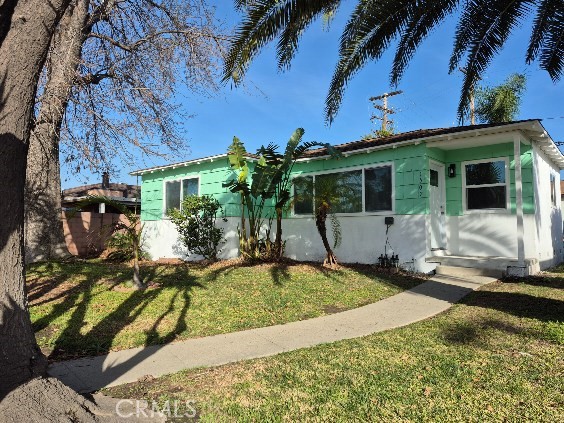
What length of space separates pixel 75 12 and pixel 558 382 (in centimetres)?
1325

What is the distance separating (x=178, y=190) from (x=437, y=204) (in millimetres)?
9141

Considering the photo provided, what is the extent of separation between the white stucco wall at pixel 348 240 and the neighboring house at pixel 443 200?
3 cm

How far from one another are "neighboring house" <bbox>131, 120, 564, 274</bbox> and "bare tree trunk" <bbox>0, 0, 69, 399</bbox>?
956 centimetres

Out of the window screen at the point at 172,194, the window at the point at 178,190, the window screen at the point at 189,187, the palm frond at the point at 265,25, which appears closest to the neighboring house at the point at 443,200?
the window screen at the point at 189,187

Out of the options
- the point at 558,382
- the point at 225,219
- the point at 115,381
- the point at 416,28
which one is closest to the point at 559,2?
the point at 416,28

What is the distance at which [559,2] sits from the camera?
653 centimetres

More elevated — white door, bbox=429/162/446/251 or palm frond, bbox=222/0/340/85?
palm frond, bbox=222/0/340/85

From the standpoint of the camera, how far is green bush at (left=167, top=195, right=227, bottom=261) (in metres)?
13.3

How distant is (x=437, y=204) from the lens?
1191cm

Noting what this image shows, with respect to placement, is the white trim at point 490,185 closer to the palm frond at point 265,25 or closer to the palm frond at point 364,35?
the palm frond at point 364,35

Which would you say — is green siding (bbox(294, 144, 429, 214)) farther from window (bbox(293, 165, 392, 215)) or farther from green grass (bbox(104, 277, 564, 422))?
green grass (bbox(104, 277, 564, 422))

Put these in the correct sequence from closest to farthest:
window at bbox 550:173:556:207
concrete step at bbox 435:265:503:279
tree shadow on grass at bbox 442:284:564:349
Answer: tree shadow on grass at bbox 442:284:564:349 → concrete step at bbox 435:265:503:279 → window at bbox 550:173:556:207

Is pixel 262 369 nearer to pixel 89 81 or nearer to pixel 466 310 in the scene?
pixel 466 310

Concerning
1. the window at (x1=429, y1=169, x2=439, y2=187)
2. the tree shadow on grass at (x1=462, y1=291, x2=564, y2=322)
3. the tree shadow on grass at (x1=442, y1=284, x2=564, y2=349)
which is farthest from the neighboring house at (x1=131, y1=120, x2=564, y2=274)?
the tree shadow on grass at (x1=442, y1=284, x2=564, y2=349)
